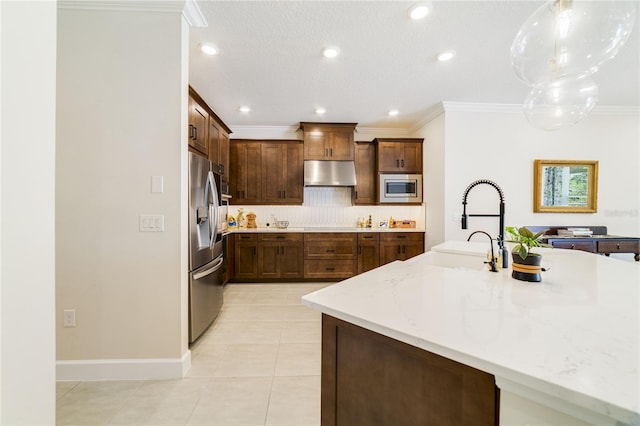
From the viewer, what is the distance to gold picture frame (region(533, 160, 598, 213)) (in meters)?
3.55

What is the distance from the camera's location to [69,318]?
176cm

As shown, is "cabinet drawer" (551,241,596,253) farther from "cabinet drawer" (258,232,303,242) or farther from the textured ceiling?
"cabinet drawer" (258,232,303,242)

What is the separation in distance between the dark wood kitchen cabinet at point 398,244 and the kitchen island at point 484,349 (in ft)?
9.42

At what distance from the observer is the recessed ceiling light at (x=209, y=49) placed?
7.41 feet

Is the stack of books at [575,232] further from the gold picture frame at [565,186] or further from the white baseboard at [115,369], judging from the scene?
the white baseboard at [115,369]

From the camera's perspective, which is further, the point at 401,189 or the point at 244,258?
the point at 401,189

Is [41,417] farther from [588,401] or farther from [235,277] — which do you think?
[235,277]

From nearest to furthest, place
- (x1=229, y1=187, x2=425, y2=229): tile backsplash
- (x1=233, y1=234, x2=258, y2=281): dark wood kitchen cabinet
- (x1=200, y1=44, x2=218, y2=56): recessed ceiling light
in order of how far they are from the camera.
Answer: (x1=200, y1=44, x2=218, y2=56): recessed ceiling light
(x1=233, y1=234, x2=258, y2=281): dark wood kitchen cabinet
(x1=229, y1=187, x2=425, y2=229): tile backsplash

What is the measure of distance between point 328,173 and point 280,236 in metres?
1.34

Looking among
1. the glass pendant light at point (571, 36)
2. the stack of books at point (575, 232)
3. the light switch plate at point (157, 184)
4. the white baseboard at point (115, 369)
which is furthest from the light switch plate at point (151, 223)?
the stack of books at point (575, 232)

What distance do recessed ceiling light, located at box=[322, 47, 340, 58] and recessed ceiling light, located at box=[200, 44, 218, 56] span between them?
3.35 feet

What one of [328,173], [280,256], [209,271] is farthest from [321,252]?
[209,271]

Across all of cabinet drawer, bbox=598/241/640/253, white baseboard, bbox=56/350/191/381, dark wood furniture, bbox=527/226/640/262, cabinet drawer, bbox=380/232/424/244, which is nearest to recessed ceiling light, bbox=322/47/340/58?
cabinet drawer, bbox=380/232/424/244

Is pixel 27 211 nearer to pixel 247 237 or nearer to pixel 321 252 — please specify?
pixel 247 237
